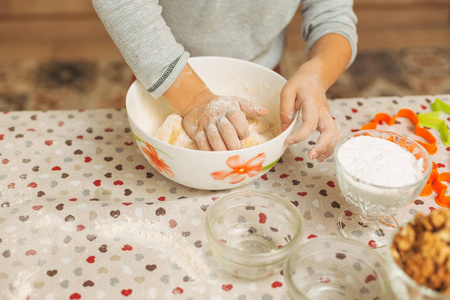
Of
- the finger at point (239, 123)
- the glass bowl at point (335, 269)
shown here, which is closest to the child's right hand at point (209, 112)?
the finger at point (239, 123)

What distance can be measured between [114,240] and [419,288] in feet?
1.48

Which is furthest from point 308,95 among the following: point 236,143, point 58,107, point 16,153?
point 58,107

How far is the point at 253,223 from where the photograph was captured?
0.75m

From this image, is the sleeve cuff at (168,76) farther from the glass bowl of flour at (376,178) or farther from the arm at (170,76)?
the glass bowl of flour at (376,178)

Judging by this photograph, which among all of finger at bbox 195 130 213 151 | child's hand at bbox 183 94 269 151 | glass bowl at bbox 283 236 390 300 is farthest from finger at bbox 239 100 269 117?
glass bowl at bbox 283 236 390 300

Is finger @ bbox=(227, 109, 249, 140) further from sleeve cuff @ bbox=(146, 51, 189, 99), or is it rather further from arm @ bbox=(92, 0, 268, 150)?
sleeve cuff @ bbox=(146, 51, 189, 99)

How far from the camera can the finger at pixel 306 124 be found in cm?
79

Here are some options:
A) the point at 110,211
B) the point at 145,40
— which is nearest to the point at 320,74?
the point at 145,40

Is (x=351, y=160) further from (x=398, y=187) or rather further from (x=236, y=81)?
(x=236, y=81)

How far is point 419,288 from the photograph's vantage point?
0.49m

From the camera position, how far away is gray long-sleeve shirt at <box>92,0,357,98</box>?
84cm

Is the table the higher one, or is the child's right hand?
the child's right hand

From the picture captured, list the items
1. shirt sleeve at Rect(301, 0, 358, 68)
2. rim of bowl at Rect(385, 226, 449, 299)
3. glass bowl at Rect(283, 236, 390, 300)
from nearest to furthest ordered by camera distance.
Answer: rim of bowl at Rect(385, 226, 449, 299)
glass bowl at Rect(283, 236, 390, 300)
shirt sleeve at Rect(301, 0, 358, 68)

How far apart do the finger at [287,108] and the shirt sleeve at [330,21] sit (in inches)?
10.8
